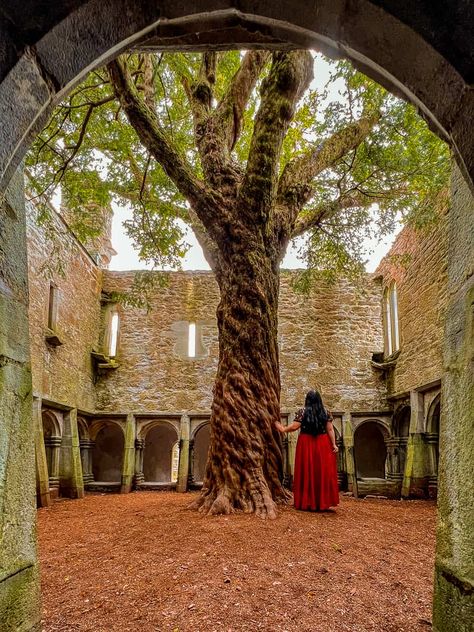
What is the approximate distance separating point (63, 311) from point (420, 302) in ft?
24.5

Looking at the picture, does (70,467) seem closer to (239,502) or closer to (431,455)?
(239,502)

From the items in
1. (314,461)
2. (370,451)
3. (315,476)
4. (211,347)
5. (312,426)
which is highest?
(211,347)

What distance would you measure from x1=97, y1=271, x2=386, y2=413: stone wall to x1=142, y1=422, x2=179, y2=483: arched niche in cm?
275

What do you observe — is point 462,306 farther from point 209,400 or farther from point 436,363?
point 209,400

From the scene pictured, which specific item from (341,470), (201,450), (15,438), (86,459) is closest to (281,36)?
(15,438)

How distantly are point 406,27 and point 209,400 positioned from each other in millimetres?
9914

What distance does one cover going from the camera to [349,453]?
9.07m

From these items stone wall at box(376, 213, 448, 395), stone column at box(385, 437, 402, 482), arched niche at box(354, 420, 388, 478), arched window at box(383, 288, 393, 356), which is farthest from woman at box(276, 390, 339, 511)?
arched niche at box(354, 420, 388, 478)

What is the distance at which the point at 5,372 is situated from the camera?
1.38 metres

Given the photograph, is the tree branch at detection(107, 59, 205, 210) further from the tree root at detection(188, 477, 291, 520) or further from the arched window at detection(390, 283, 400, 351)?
the arched window at detection(390, 283, 400, 351)

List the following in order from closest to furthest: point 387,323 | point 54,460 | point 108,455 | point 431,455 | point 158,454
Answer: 1. point 431,455
2. point 54,460
3. point 387,323
4. point 108,455
5. point 158,454

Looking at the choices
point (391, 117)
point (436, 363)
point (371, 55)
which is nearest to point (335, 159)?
point (391, 117)

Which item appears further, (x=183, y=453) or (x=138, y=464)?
(x=138, y=464)

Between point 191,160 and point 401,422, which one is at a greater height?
point 191,160
